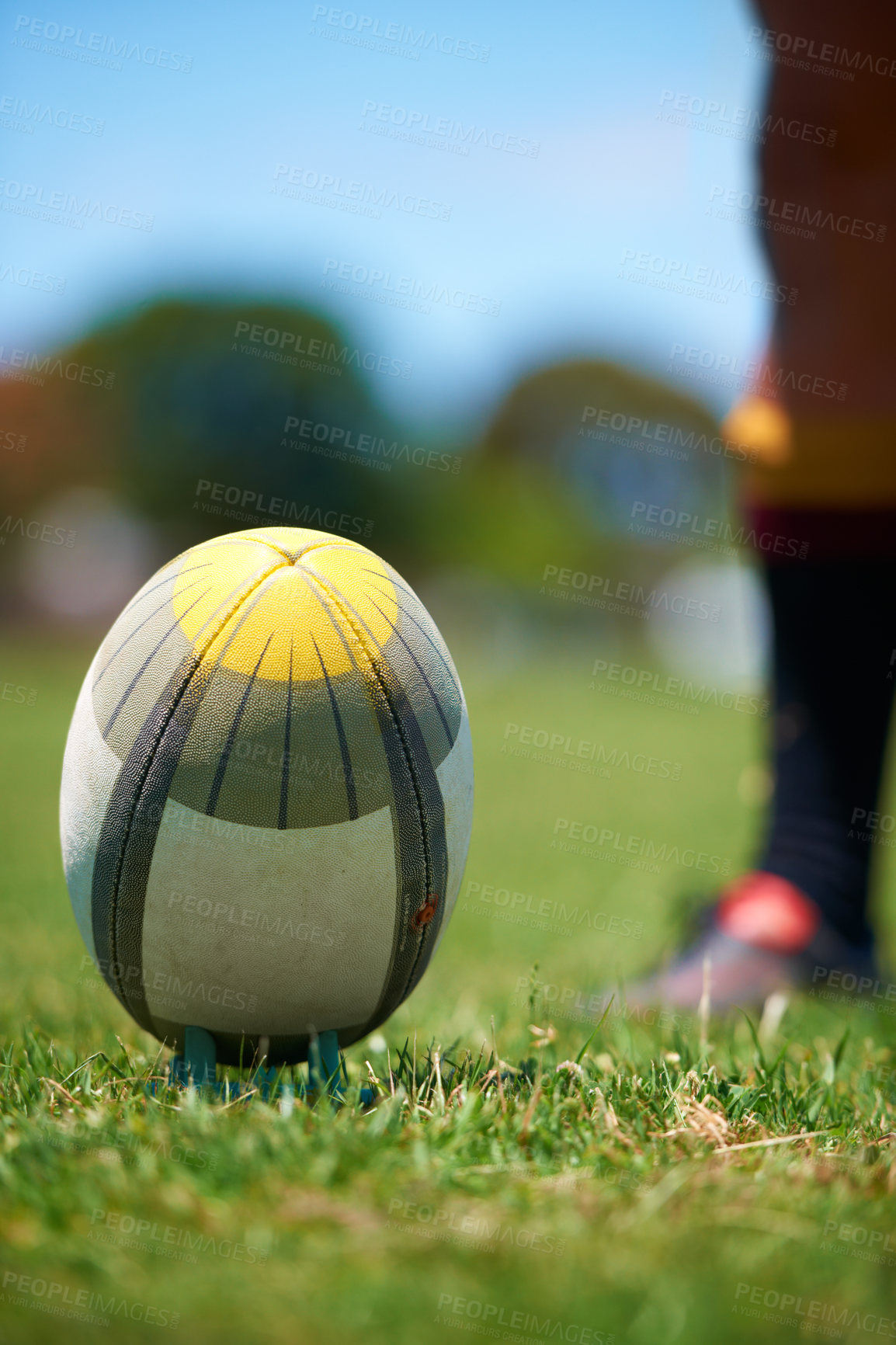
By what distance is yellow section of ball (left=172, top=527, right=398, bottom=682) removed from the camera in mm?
2156

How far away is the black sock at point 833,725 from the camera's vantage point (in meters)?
3.48

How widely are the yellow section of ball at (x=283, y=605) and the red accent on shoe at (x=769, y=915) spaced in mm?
1667

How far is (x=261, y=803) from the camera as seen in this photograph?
2.10 meters

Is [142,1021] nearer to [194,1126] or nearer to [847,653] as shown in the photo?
Answer: [194,1126]

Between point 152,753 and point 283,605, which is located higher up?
point 283,605

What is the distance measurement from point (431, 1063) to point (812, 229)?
262 centimetres

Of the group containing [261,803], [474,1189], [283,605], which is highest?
[283,605]

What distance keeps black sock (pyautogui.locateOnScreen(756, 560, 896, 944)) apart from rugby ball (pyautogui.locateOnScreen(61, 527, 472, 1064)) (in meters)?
1.64

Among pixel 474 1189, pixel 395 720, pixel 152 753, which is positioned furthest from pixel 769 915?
pixel 152 753

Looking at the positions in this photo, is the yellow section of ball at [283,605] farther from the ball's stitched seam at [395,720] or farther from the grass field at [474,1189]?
Answer: the grass field at [474,1189]

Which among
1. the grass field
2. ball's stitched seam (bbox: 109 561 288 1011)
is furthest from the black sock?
ball's stitched seam (bbox: 109 561 288 1011)

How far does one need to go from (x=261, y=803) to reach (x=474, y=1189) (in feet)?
2.51

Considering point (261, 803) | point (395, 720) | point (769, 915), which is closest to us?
point (261, 803)

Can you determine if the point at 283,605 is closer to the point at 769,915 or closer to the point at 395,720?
the point at 395,720
